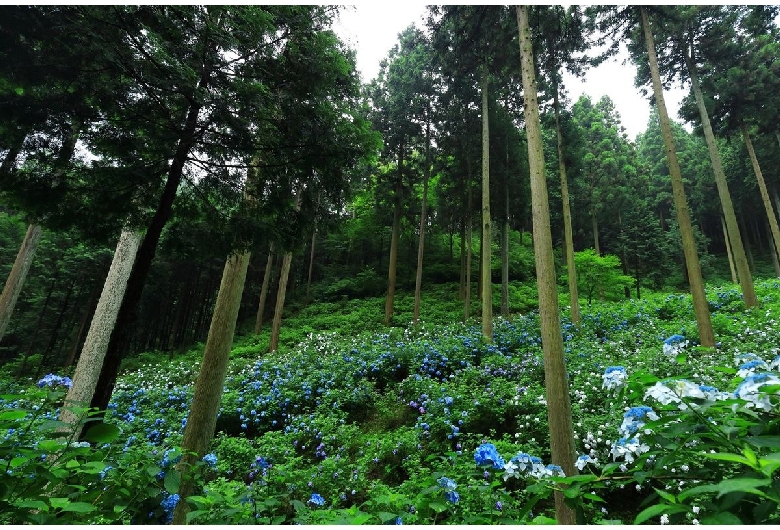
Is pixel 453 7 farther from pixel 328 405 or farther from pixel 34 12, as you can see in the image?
pixel 328 405

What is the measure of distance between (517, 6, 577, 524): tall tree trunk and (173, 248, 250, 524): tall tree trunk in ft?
12.1

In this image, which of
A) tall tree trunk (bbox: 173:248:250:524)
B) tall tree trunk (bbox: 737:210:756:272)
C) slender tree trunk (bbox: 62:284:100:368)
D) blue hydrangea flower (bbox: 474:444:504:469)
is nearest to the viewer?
blue hydrangea flower (bbox: 474:444:504:469)

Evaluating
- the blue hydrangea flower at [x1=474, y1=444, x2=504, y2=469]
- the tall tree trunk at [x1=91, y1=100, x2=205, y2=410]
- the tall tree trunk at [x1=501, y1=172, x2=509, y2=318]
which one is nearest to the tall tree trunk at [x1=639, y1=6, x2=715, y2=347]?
the tall tree trunk at [x1=501, y1=172, x2=509, y2=318]

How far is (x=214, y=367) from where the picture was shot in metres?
4.71

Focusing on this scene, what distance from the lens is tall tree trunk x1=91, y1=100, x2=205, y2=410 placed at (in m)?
3.39

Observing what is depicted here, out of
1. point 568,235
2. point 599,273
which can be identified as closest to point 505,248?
point 568,235

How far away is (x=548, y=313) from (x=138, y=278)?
4.41 meters

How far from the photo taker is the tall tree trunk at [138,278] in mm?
3389

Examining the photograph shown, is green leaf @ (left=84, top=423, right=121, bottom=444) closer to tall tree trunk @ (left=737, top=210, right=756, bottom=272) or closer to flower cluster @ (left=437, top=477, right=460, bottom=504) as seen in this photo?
flower cluster @ (left=437, top=477, right=460, bottom=504)

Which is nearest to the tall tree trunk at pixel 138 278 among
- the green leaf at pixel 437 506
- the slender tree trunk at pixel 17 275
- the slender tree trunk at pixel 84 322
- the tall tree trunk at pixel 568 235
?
the green leaf at pixel 437 506

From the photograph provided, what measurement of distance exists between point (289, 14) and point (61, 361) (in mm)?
27061

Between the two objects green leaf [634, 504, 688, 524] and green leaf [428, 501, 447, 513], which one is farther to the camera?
green leaf [428, 501, 447, 513]

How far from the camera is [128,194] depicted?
149 inches

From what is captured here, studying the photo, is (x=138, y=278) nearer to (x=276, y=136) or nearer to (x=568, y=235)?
(x=276, y=136)
